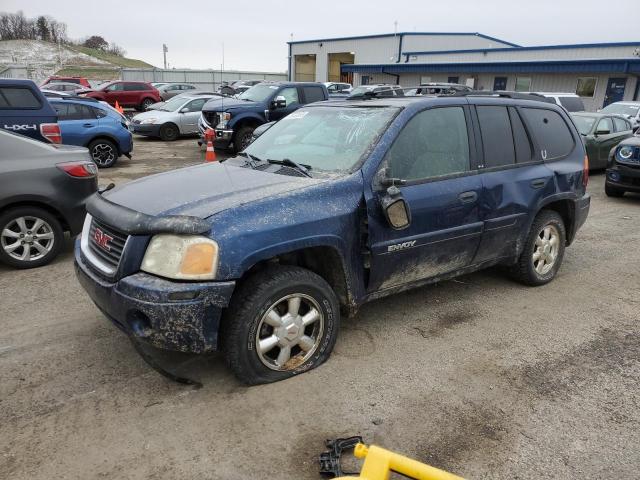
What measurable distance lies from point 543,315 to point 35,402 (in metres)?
3.85

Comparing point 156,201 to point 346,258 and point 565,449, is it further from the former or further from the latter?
point 565,449

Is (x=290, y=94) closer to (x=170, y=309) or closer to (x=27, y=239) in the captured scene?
(x=27, y=239)

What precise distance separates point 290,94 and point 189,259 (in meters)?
11.7

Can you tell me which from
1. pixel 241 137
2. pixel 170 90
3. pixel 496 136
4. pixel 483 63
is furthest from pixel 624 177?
pixel 170 90

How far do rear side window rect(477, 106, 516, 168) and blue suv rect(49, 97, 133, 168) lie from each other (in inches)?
350

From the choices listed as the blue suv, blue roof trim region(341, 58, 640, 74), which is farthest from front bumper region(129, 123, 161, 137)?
blue roof trim region(341, 58, 640, 74)

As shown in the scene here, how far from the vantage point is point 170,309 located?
109 inches

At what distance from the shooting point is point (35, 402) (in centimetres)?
303

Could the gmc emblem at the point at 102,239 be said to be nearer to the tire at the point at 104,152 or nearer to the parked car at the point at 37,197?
the parked car at the point at 37,197

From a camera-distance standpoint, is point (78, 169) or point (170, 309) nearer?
point (170, 309)


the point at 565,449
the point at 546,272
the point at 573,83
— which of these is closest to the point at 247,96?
the point at 546,272

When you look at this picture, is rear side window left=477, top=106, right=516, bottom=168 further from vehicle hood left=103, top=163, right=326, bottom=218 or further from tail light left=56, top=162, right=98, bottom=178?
tail light left=56, top=162, right=98, bottom=178

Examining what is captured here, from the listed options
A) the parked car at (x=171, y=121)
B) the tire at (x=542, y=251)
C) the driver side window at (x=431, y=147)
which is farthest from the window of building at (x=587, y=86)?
the driver side window at (x=431, y=147)

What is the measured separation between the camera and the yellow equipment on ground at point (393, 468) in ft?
5.88
